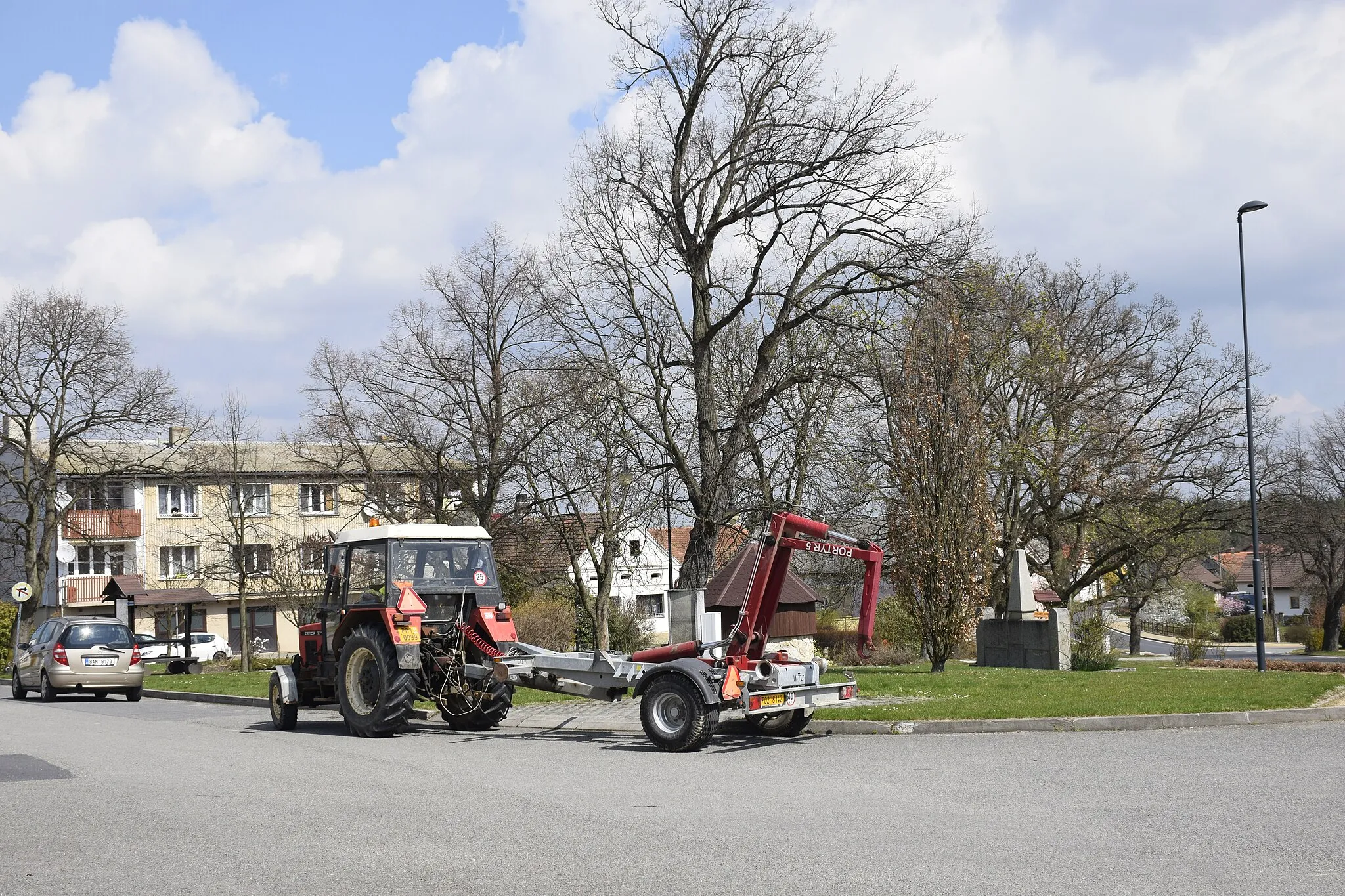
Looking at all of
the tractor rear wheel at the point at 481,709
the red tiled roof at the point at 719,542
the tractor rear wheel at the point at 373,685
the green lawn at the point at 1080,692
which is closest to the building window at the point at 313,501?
the red tiled roof at the point at 719,542

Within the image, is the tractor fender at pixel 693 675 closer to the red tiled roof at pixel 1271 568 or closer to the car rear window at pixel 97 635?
the car rear window at pixel 97 635

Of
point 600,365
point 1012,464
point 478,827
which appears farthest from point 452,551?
point 1012,464

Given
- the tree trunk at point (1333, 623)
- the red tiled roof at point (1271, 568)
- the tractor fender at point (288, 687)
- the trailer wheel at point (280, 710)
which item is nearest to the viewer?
the tractor fender at point (288, 687)

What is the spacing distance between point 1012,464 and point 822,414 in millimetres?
6166

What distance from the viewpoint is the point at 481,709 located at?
51.5 feet

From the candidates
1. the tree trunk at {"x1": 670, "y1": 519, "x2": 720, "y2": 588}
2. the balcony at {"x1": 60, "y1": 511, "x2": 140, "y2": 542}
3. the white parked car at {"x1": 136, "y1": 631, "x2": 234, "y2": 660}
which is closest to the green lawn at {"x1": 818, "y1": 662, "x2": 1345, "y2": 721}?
the tree trunk at {"x1": 670, "y1": 519, "x2": 720, "y2": 588}

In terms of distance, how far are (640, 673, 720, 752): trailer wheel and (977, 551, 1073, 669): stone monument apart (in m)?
14.2

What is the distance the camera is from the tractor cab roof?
1537cm

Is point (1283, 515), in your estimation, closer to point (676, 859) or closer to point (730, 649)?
point (730, 649)

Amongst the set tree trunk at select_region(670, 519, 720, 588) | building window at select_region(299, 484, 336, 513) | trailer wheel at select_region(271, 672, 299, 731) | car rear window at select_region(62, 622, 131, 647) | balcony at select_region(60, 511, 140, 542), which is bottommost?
trailer wheel at select_region(271, 672, 299, 731)

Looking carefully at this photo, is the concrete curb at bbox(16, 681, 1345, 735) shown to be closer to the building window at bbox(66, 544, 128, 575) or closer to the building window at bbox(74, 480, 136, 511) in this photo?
the building window at bbox(74, 480, 136, 511)

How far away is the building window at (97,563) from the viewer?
2375 inches

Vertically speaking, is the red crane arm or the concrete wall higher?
the red crane arm

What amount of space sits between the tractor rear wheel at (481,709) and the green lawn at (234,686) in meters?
2.39
